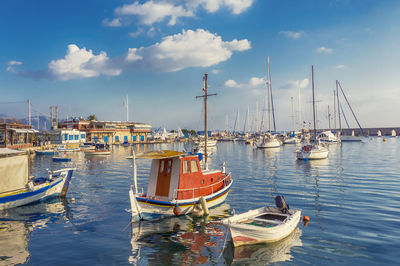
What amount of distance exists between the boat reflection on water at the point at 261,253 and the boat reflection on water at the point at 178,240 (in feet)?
1.95

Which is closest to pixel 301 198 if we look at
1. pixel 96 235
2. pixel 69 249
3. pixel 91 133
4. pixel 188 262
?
pixel 188 262

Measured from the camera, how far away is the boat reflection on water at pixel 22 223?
11.8 m

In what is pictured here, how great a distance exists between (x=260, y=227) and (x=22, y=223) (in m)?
14.3

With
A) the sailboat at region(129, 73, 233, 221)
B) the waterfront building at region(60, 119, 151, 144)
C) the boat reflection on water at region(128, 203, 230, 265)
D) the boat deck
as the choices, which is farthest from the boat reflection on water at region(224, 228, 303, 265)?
the waterfront building at region(60, 119, 151, 144)

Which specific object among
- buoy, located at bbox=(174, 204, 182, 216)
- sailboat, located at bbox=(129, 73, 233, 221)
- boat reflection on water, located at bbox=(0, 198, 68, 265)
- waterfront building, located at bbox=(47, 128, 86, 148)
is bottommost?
boat reflection on water, located at bbox=(0, 198, 68, 265)

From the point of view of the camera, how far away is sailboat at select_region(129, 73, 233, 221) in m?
Result: 15.5

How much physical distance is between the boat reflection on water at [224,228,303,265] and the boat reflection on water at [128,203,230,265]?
595 mm

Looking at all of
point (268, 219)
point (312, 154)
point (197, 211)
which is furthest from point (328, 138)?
point (197, 211)

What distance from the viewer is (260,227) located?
12.1 meters

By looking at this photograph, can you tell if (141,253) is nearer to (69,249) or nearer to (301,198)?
(69,249)

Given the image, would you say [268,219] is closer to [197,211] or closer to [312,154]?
[197,211]

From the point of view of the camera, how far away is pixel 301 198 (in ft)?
71.3

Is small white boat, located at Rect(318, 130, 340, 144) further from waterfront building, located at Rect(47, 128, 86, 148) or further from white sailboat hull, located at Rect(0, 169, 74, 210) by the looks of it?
white sailboat hull, located at Rect(0, 169, 74, 210)

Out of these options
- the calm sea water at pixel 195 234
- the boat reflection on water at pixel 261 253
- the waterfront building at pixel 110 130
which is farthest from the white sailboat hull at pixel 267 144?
the boat reflection on water at pixel 261 253
